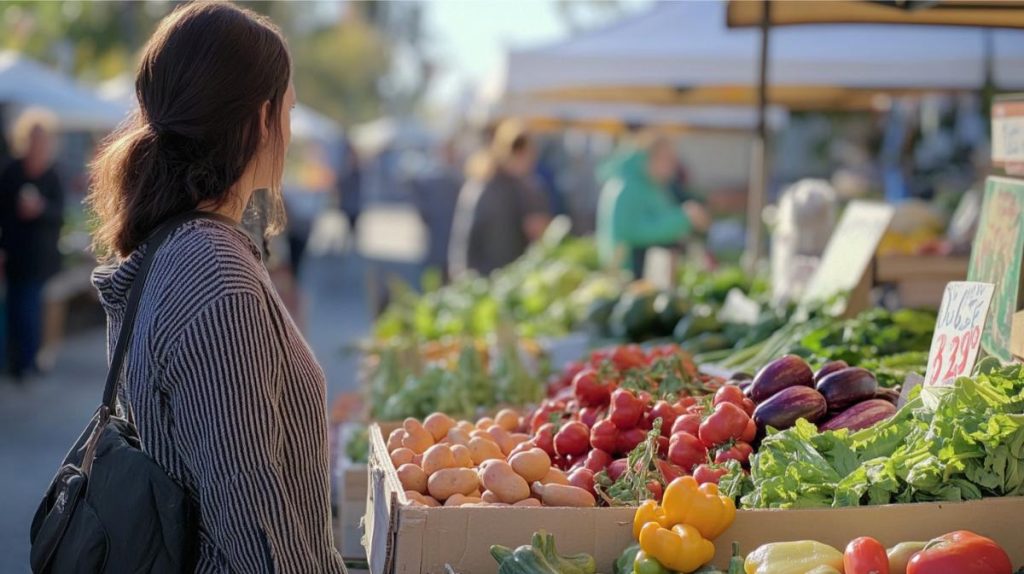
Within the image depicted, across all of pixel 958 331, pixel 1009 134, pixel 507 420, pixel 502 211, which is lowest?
pixel 502 211

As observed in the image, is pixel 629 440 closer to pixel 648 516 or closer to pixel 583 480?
pixel 583 480

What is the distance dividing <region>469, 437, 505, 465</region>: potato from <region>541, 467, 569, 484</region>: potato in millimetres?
194

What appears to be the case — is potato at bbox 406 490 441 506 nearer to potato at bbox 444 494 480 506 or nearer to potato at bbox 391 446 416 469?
potato at bbox 444 494 480 506

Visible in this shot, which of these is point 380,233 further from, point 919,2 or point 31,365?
point 919,2

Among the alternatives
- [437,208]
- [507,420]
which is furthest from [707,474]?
[437,208]

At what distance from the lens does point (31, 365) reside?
10.4m

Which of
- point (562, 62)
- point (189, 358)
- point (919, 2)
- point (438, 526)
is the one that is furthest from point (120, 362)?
point (562, 62)

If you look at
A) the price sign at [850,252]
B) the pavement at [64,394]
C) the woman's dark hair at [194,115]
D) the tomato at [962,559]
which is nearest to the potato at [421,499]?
the woman's dark hair at [194,115]

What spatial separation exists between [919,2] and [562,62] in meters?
4.20

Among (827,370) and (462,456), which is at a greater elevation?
(827,370)

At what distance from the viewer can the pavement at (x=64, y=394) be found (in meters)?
6.73

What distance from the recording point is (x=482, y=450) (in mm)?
2924

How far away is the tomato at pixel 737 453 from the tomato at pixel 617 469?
225mm

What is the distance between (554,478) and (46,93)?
40.9ft
